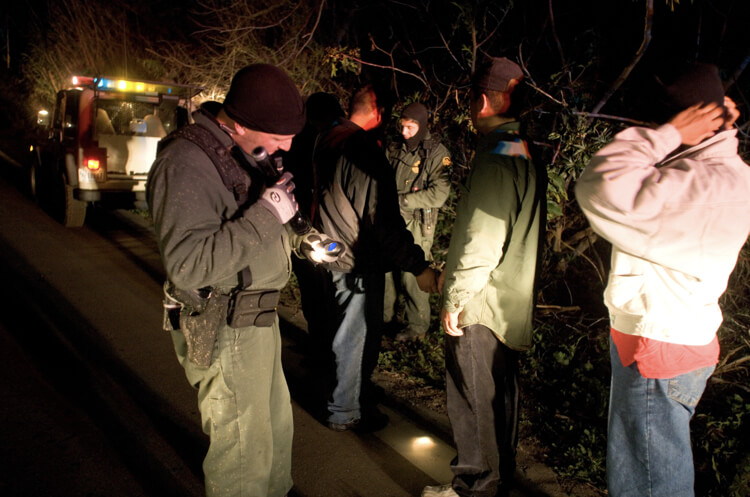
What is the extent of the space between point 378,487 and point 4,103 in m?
27.3

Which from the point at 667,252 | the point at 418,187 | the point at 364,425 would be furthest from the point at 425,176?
the point at 667,252

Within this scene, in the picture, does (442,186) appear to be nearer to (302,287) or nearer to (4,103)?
(302,287)

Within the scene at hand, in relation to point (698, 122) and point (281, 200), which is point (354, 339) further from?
point (698, 122)

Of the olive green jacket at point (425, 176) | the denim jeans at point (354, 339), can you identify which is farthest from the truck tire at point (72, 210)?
the denim jeans at point (354, 339)

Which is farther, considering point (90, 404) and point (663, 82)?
point (90, 404)

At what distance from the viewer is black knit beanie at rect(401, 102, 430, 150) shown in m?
4.66

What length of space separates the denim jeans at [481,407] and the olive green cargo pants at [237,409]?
915 mm

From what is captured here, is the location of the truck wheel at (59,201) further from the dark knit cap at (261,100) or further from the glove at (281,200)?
the glove at (281,200)

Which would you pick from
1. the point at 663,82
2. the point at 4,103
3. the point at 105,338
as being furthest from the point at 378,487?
the point at 4,103

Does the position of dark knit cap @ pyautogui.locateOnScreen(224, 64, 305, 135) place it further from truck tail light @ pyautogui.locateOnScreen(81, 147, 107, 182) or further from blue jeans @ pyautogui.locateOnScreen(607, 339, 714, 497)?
truck tail light @ pyautogui.locateOnScreen(81, 147, 107, 182)

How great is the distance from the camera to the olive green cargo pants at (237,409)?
7.07ft

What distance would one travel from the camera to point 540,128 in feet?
15.0

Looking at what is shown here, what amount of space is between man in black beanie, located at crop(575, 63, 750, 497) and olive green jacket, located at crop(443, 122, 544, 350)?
0.51 metres

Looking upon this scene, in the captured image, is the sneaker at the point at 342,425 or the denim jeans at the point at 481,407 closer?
the denim jeans at the point at 481,407
